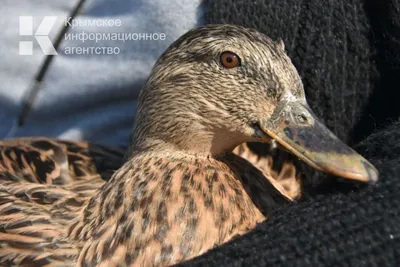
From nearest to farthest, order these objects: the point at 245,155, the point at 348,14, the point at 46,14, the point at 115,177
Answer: the point at 115,177 < the point at 348,14 < the point at 245,155 < the point at 46,14

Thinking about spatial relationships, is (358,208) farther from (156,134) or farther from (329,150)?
(156,134)

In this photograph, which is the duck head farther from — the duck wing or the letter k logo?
the letter k logo

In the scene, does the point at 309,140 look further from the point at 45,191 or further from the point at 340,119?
the point at 45,191

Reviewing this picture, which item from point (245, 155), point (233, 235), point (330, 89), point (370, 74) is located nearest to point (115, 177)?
point (233, 235)

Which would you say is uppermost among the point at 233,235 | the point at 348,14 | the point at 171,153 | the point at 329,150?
the point at 348,14

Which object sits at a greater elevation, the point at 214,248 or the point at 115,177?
the point at 115,177

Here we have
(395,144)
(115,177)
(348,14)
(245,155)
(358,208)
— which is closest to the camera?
(358,208)

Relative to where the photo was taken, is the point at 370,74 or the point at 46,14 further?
the point at 46,14

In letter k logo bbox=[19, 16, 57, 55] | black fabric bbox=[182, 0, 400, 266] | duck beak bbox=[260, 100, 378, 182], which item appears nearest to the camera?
black fabric bbox=[182, 0, 400, 266]

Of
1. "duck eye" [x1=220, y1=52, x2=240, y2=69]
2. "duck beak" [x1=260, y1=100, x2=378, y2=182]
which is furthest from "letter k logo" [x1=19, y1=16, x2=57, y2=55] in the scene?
"duck beak" [x1=260, y1=100, x2=378, y2=182]

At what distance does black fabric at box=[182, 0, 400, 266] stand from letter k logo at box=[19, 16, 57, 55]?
61 centimetres

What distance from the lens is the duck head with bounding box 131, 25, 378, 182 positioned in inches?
56.7

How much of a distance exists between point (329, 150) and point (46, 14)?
1286 mm

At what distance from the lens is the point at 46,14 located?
2203 millimetres
